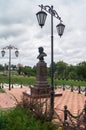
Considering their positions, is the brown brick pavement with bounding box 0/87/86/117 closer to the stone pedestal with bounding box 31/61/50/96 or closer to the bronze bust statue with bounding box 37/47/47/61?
the stone pedestal with bounding box 31/61/50/96

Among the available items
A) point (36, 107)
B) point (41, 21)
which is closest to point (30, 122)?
point (36, 107)

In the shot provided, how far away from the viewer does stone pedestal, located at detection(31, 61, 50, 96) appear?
21938 mm

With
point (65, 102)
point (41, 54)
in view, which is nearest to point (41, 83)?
point (41, 54)

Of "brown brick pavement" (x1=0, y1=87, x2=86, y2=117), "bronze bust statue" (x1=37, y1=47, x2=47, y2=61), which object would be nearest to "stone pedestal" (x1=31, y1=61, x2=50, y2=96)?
"bronze bust statue" (x1=37, y1=47, x2=47, y2=61)

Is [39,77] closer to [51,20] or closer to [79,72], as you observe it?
[51,20]

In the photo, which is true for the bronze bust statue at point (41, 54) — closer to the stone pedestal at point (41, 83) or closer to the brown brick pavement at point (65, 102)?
the stone pedestal at point (41, 83)

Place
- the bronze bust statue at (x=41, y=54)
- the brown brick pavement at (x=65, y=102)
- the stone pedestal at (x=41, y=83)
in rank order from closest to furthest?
the brown brick pavement at (x=65, y=102) → the stone pedestal at (x=41, y=83) → the bronze bust statue at (x=41, y=54)

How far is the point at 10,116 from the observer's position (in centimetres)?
975

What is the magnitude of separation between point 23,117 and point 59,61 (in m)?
91.4

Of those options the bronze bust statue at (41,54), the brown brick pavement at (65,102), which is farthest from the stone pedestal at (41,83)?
the brown brick pavement at (65,102)

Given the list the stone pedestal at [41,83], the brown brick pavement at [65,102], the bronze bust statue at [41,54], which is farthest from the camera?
the bronze bust statue at [41,54]

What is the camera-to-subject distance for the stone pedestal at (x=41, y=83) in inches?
864

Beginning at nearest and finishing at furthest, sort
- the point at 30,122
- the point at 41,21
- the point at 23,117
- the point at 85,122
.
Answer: the point at 85,122, the point at 30,122, the point at 23,117, the point at 41,21

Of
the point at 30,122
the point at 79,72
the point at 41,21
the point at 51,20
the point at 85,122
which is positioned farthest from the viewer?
the point at 79,72
